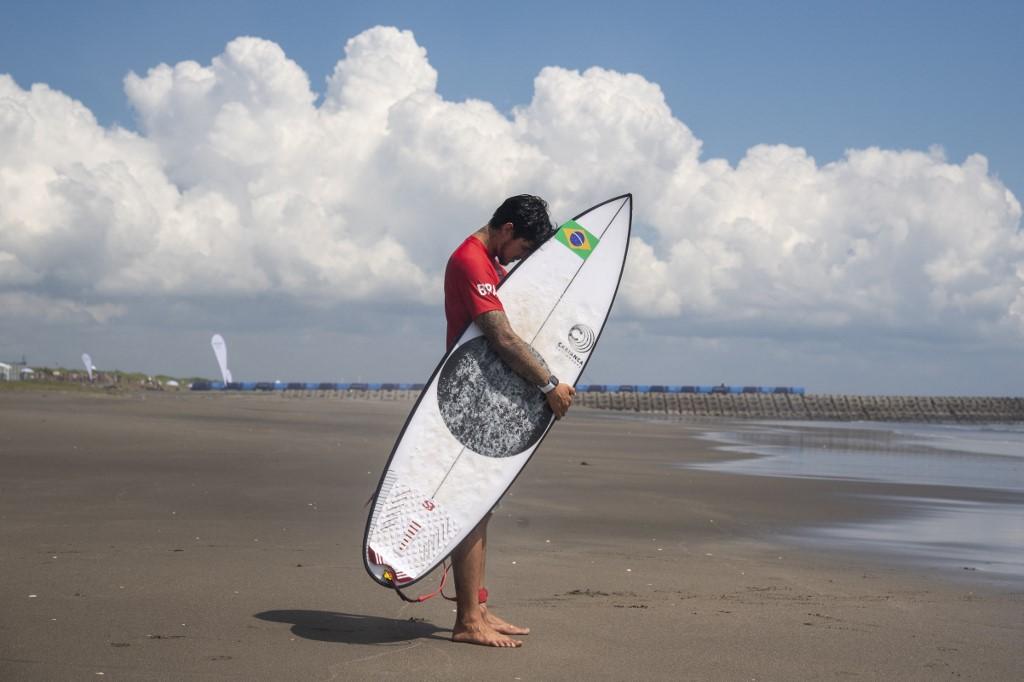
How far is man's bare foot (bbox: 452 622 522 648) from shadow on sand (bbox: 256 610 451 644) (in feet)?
0.29

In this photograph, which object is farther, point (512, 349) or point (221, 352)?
point (221, 352)

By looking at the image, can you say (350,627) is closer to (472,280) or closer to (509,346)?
(509,346)

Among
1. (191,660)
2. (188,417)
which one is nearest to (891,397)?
(188,417)

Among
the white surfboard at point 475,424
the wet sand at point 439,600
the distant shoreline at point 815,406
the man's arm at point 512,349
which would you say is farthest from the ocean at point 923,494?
the distant shoreline at point 815,406

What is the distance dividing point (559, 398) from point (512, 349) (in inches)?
11.7

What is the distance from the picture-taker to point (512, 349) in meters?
4.25

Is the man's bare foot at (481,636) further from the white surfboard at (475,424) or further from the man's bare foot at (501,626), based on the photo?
the white surfboard at (475,424)

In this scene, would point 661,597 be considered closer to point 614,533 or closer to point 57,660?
point 614,533

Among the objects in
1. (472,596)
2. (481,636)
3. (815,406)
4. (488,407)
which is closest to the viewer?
(481,636)

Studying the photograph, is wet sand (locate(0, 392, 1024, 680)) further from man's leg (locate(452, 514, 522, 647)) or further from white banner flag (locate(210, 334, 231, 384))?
white banner flag (locate(210, 334, 231, 384))

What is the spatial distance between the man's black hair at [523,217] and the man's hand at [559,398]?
24.9 inches

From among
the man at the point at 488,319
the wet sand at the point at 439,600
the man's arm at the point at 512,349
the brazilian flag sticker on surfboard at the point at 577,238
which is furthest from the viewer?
the brazilian flag sticker on surfboard at the point at 577,238

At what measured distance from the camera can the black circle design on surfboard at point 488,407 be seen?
4.49 metres

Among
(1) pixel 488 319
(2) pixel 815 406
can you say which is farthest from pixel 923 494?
(2) pixel 815 406
